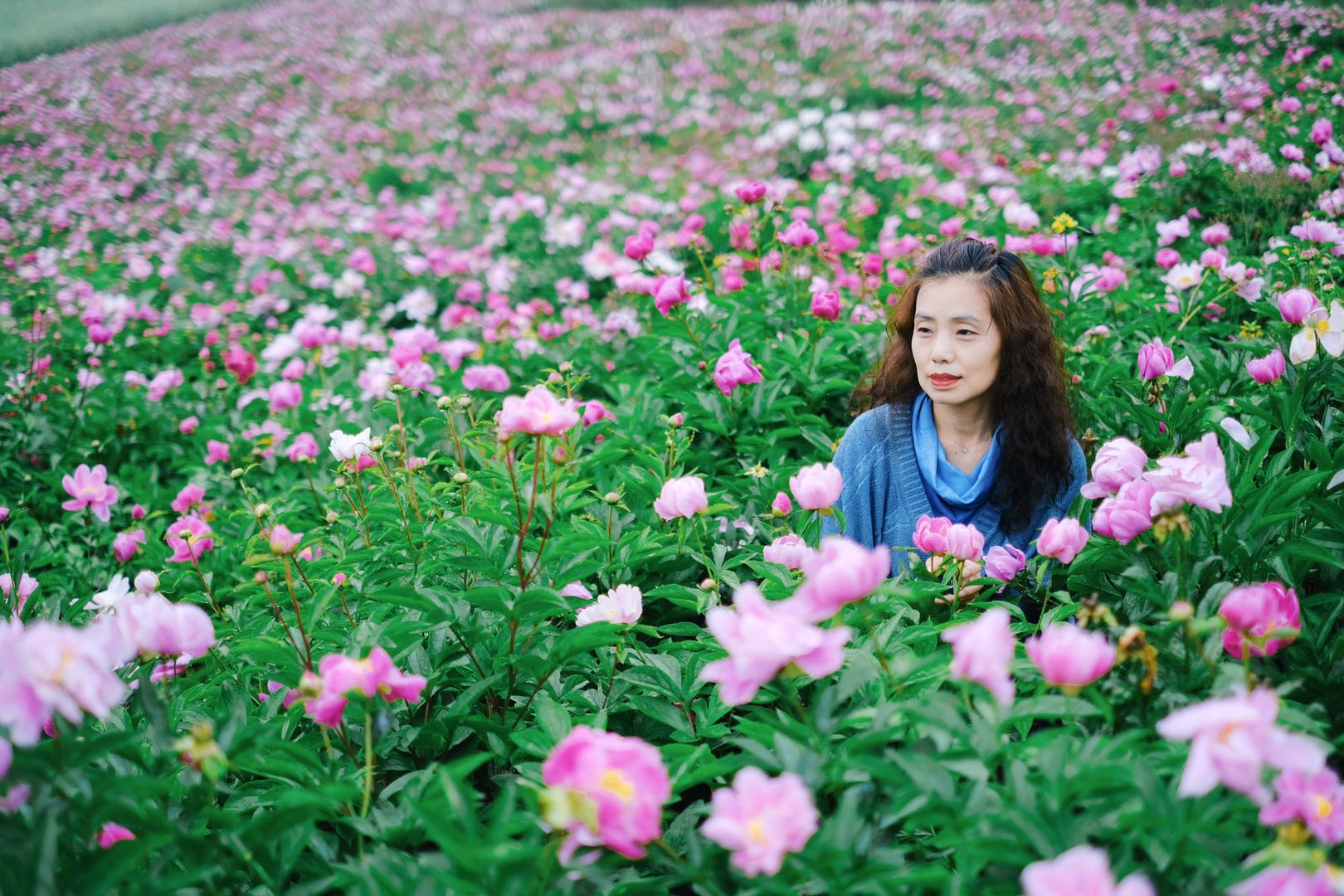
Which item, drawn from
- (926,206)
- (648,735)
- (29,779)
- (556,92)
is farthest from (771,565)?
(556,92)

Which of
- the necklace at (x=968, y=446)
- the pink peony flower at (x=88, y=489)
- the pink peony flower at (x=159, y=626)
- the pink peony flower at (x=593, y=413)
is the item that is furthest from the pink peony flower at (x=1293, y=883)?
the pink peony flower at (x=88, y=489)

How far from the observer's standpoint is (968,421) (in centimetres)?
190

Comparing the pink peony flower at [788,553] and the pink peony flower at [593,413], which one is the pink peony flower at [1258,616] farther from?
the pink peony flower at [593,413]

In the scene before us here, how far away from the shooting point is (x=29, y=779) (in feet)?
2.50

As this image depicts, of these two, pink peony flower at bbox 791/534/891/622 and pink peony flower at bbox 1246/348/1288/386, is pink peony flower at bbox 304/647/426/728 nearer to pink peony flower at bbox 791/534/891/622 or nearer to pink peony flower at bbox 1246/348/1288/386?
pink peony flower at bbox 791/534/891/622

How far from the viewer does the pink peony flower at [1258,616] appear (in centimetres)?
83

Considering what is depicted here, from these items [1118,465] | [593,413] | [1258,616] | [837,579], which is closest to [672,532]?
[593,413]

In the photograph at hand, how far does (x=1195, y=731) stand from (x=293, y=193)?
6764mm

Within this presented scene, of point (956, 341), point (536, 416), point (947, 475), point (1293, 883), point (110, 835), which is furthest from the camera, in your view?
point (947, 475)

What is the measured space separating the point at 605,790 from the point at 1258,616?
0.66 metres

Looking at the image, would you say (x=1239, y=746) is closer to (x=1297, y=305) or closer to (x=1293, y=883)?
(x=1293, y=883)

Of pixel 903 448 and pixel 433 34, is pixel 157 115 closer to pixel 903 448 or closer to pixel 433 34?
pixel 433 34

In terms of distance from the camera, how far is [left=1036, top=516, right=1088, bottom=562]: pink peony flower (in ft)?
3.87

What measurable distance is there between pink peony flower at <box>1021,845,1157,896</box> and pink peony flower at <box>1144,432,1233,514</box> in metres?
0.51
